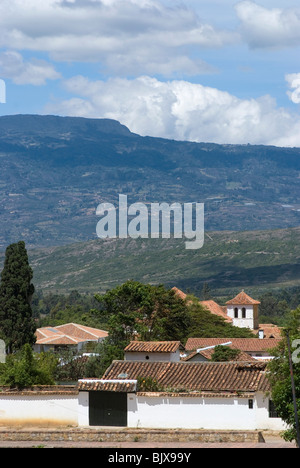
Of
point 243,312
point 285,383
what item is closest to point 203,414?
point 285,383

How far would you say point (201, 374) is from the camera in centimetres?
3969

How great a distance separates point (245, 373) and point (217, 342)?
36.6m

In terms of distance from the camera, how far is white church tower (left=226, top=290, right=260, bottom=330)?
11350 centimetres

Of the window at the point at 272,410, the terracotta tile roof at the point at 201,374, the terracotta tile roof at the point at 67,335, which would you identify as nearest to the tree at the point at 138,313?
the terracotta tile roof at the point at 201,374

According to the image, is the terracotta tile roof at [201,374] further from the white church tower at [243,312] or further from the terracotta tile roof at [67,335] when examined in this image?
the white church tower at [243,312]

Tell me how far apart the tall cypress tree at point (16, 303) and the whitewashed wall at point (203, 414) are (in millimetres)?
31149

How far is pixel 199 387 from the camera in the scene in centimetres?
3841

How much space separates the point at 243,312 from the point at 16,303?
52408mm

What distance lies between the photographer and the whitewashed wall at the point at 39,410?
37438mm

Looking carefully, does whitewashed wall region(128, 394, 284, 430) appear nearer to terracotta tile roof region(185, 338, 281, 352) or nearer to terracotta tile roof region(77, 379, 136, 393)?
terracotta tile roof region(77, 379, 136, 393)

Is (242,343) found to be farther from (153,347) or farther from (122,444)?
(122,444)

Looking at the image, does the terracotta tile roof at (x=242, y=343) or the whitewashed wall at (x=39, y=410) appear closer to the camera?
the whitewashed wall at (x=39, y=410)
